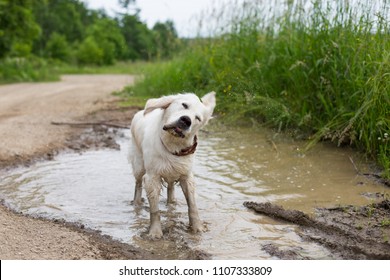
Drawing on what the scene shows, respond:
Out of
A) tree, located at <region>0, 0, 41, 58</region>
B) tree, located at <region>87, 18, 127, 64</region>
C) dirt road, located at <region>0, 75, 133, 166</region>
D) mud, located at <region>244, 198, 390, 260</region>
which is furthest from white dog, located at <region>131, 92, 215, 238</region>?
tree, located at <region>87, 18, 127, 64</region>

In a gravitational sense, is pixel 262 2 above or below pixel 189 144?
above

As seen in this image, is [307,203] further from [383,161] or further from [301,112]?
[301,112]

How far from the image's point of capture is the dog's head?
4488 millimetres

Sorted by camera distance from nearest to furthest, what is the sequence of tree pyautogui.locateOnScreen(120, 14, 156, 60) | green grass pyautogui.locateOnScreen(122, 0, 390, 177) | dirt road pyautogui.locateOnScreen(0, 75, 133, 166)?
green grass pyautogui.locateOnScreen(122, 0, 390, 177) → dirt road pyautogui.locateOnScreen(0, 75, 133, 166) → tree pyautogui.locateOnScreen(120, 14, 156, 60)

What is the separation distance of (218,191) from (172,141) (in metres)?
1.83

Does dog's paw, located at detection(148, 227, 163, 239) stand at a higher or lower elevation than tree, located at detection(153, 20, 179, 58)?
lower

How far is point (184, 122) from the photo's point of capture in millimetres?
4477

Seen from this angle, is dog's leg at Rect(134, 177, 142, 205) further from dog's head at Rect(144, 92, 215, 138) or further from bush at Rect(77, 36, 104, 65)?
bush at Rect(77, 36, 104, 65)

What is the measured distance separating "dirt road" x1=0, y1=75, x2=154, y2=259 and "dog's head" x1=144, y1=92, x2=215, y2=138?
1083mm

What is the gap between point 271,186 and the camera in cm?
657

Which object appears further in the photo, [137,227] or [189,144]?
[137,227]

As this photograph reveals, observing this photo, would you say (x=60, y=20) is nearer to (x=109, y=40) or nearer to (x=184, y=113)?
(x=109, y=40)

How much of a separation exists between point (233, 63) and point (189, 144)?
574 centimetres
